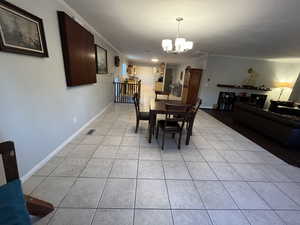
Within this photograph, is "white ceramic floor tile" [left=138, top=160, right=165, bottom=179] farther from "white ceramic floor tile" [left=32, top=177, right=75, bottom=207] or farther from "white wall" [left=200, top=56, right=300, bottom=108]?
"white wall" [left=200, top=56, right=300, bottom=108]

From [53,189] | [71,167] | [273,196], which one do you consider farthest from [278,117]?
[53,189]

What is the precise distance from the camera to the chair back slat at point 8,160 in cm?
85

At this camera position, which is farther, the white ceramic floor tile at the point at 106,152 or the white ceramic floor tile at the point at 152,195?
the white ceramic floor tile at the point at 106,152

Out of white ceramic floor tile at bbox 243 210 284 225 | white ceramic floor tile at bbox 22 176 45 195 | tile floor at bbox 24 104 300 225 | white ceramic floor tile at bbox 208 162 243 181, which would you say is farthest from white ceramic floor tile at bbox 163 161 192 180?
white ceramic floor tile at bbox 22 176 45 195

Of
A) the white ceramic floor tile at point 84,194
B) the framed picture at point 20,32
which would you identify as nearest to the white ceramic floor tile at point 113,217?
the white ceramic floor tile at point 84,194

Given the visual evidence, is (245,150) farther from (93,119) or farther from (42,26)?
(42,26)

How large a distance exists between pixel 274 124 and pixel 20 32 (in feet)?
15.9

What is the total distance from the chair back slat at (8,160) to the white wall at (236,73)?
21.3ft

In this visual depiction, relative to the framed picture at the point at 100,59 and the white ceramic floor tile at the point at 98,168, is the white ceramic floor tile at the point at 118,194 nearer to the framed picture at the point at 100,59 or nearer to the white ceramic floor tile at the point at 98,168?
the white ceramic floor tile at the point at 98,168

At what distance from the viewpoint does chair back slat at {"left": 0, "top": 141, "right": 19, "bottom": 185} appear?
2.80ft

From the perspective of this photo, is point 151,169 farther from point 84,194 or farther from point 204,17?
point 204,17

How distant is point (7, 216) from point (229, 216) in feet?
6.17

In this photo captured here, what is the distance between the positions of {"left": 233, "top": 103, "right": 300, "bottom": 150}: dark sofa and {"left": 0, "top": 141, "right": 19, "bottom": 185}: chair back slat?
432cm

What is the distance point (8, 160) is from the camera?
2.91 ft
